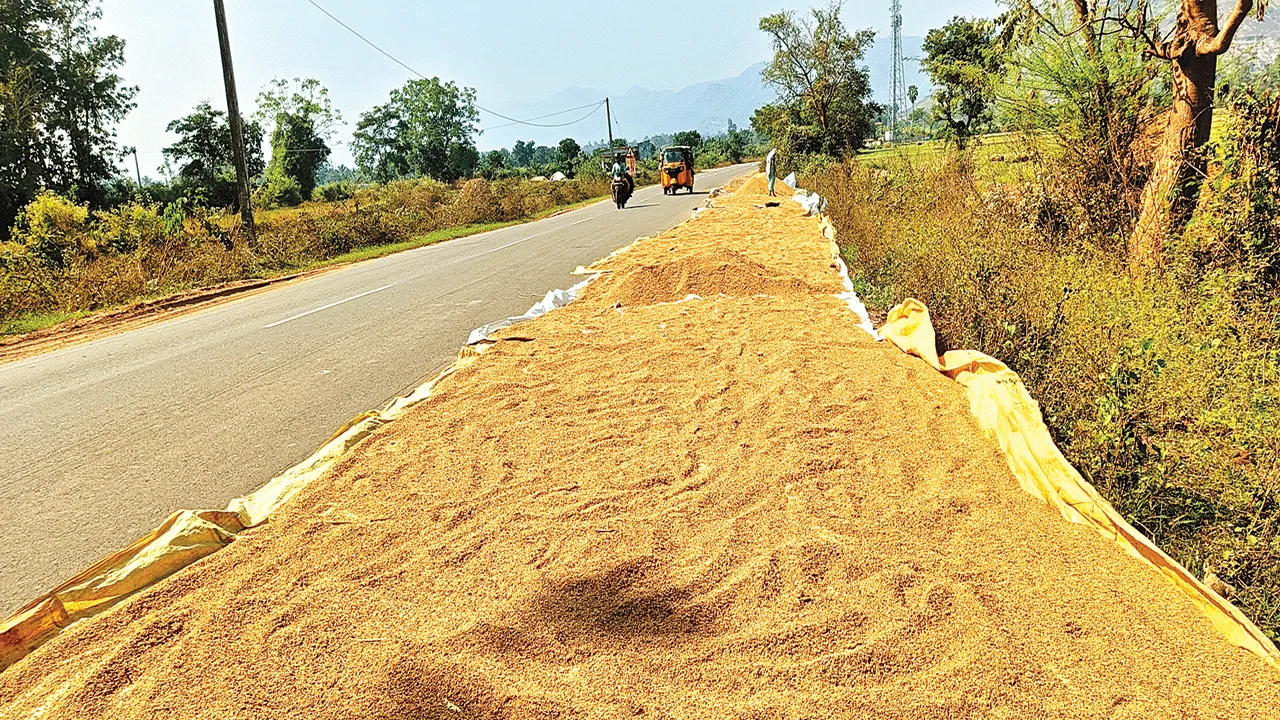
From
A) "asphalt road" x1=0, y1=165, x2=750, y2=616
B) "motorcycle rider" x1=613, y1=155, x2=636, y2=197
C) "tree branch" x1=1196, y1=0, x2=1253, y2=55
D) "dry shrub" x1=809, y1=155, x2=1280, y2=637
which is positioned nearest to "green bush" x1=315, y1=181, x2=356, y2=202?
"motorcycle rider" x1=613, y1=155, x2=636, y2=197

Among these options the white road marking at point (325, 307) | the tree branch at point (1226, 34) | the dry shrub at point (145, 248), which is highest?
the tree branch at point (1226, 34)

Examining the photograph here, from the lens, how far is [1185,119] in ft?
18.8

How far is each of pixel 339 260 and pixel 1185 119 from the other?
54.0ft

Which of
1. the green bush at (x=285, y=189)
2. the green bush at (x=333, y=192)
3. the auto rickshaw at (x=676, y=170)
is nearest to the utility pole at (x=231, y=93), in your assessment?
the auto rickshaw at (x=676, y=170)

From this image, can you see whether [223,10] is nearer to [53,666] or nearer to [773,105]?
[53,666]

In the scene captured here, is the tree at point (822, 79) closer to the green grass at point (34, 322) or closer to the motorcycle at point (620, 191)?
the motorcycle at point (620, 191)

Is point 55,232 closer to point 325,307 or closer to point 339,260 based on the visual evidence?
point 339,260

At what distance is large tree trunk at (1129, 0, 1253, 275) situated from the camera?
5.57 m

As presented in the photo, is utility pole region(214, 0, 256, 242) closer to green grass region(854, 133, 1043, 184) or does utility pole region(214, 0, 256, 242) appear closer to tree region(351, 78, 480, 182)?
green grass region(854, 133, 1043, 184)

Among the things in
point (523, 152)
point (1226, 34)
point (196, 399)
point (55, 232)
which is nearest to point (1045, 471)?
point (1226, 34)

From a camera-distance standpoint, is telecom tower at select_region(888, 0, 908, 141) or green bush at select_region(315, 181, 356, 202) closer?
green bush at select_region(315, 181, 356, 202)

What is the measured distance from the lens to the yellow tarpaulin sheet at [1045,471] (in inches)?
97.1

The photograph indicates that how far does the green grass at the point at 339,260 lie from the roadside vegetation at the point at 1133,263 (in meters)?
11.5

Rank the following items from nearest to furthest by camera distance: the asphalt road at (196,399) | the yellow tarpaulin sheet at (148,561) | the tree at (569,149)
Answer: the yellow tarpaulin sheet at (148,561), the asphalt road at (196,399), the tree at (569,149)
